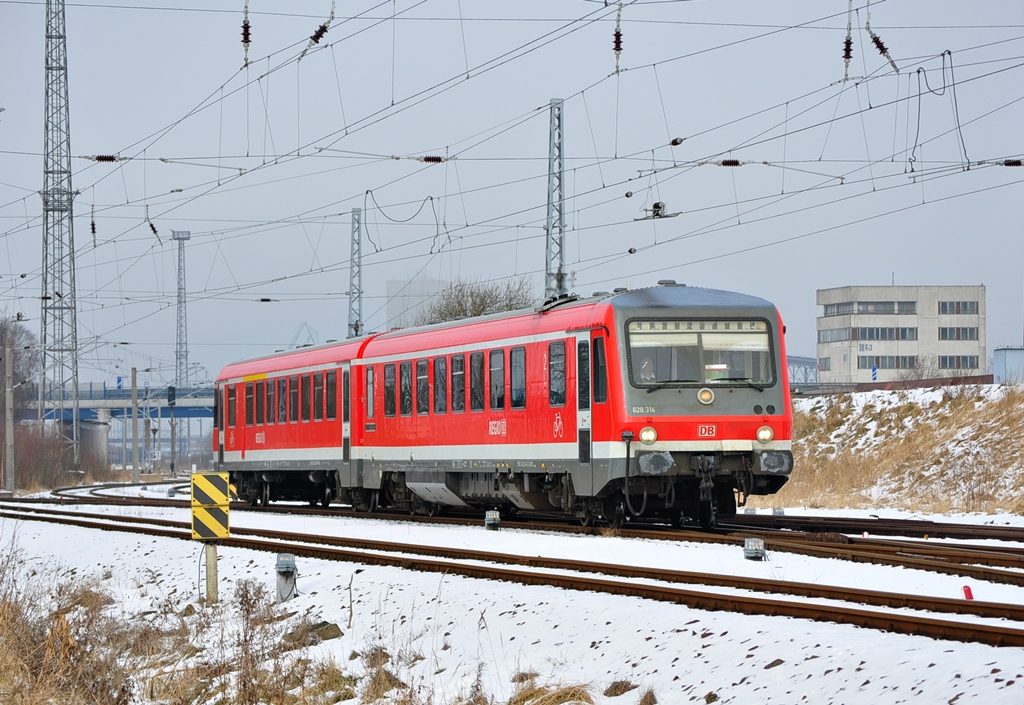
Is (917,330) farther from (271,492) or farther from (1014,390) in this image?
(271,492)

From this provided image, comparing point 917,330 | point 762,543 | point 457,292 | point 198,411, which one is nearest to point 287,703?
point 762,543

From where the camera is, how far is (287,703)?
10.9m

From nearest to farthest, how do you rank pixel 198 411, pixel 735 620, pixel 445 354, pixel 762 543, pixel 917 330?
1. pixel 735 620
2. pixel 762 543
3. pixel 445 354
4. pixel 917 330
5. pixel 198 411

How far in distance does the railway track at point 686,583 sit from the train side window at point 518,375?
3.44 metres

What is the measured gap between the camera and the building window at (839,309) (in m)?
113

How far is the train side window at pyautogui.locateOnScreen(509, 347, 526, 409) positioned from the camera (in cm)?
2056

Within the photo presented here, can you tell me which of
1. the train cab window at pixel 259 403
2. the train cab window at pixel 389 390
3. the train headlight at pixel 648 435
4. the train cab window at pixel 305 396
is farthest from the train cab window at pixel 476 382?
the train cab window at pixel 259 403

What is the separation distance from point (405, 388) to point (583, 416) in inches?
243

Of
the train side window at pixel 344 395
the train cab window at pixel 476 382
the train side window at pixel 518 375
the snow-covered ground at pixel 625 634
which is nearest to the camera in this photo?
the snow-covered ground at pixel 625 634

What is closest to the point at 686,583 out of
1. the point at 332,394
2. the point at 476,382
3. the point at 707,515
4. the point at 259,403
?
the point at 707,515

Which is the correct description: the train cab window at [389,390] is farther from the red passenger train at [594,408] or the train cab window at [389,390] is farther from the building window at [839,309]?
the building window at [839,309]

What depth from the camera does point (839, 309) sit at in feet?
375

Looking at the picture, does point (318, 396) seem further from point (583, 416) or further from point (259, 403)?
point (583, 416)

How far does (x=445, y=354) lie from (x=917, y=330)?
310ft
